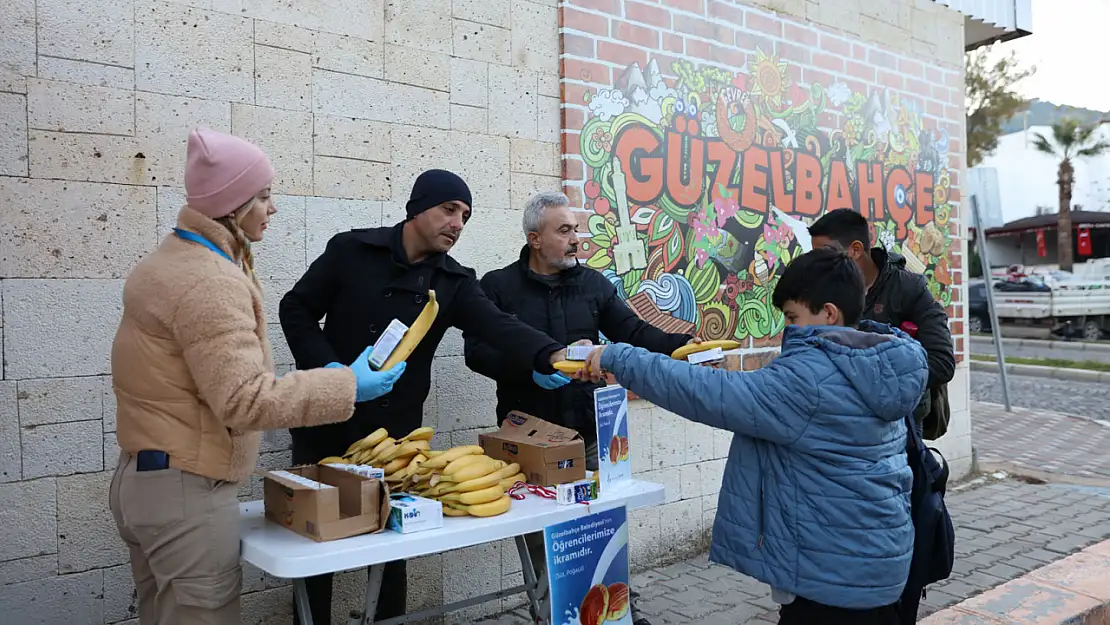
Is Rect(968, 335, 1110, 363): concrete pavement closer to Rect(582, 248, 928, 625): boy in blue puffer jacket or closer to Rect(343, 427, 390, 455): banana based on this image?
Rect(582, 248, 928, 625): boy in blue puffer jacket

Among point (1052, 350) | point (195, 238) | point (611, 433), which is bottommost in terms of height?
point (1052, 350)

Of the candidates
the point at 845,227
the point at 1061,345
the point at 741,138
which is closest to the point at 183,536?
the point at 845,227

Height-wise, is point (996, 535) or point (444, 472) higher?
point (444, 472)

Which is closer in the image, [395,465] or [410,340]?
[410,340]

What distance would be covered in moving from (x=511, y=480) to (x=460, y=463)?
0.82 feet

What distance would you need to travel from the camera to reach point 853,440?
2383 mm

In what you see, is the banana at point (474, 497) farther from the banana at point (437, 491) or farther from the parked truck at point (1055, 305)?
the parked truck at point (1055, 305)

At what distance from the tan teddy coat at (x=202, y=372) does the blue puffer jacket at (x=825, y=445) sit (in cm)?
105

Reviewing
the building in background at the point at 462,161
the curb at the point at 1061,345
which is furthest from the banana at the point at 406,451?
the curb at the point at 1061,345

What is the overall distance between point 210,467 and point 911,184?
19.4ft

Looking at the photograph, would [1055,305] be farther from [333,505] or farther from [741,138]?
[333,505]

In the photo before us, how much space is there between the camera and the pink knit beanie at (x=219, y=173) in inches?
86.3

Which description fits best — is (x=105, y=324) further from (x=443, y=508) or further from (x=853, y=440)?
(x=853, y=440)

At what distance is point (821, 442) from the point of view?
7.80 ft
